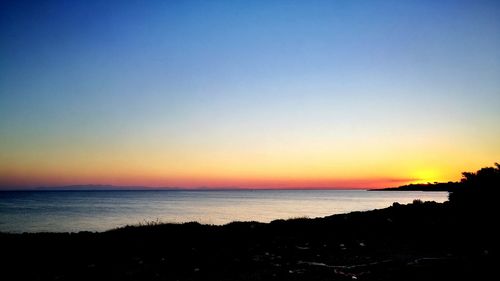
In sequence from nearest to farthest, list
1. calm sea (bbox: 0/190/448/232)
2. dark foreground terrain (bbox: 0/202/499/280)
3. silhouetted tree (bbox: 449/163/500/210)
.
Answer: dark foreground terrain (bbox: 0/202/499/280) → silhouetted tree (bbox: 449/163/500/210) → calm sea (bbox: 0/190/448/232)

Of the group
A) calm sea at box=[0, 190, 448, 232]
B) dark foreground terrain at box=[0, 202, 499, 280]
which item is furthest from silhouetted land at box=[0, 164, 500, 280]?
calm sea at box=[0, 190, 448, 232]

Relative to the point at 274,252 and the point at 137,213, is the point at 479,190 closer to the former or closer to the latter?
the point at 274,252

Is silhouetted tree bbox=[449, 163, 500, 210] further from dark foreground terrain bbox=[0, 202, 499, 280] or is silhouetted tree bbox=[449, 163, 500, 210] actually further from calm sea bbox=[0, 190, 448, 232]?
calm sea bbox=[0, 190, 448, 232]

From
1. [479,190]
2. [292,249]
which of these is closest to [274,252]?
[292,249]

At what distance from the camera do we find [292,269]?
12.0 metres

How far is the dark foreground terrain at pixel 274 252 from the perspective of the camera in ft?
37.6

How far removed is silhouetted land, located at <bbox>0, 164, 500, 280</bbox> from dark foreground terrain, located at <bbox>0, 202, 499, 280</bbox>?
33mm

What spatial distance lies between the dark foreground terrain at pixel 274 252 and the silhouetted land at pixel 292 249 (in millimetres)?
33

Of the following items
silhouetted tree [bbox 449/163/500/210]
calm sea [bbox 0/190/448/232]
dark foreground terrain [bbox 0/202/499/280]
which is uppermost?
silhouetted tree [bbox 449/163/500/210]

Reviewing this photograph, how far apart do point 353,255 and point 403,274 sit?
3.19m

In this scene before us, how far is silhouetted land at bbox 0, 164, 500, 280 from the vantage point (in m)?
11.5

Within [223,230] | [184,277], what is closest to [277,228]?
[223,230]

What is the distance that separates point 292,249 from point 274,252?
970 millimetres

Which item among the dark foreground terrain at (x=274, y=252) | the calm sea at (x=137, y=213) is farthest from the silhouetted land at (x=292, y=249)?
the calm sea at (x=137, y=213)
